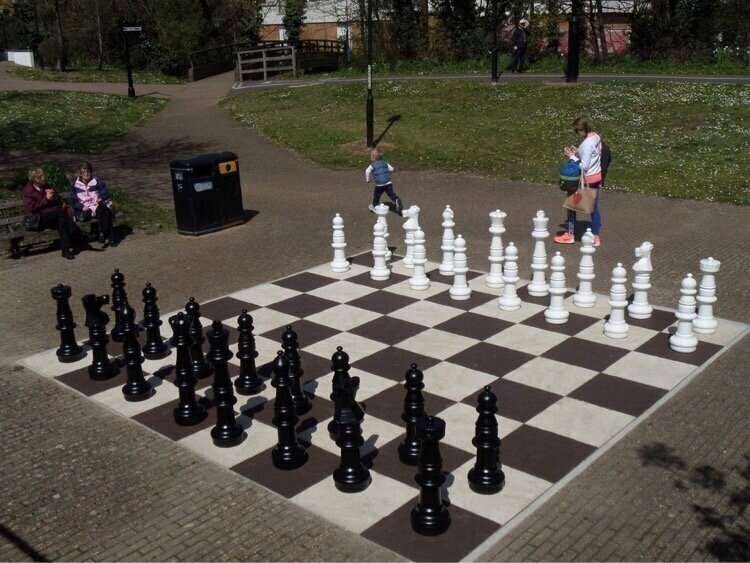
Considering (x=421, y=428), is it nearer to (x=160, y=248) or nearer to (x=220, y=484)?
(x=220, y=484)

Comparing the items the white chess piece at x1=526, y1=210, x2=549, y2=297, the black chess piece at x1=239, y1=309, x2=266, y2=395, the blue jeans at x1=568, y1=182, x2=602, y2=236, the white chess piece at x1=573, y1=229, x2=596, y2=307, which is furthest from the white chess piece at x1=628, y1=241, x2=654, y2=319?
the black chess piece at x1=239, y1=309, x2=266, y2=395

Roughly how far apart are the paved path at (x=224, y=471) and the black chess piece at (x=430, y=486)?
1.06ft

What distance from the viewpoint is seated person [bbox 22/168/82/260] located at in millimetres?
11469

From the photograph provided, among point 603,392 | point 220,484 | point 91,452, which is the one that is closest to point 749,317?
point 603,392

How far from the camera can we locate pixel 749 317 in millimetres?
8547

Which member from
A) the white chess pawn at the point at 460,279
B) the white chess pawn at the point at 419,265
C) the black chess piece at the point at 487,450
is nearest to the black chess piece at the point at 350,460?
the black chess piece at the point at 487,450

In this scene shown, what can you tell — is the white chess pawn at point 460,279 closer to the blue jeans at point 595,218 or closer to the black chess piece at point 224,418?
the blue jeans at point 595,218

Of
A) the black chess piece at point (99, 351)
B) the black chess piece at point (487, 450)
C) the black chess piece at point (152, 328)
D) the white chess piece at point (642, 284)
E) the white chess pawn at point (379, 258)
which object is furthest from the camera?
the white chess pawn at point (379, 258)

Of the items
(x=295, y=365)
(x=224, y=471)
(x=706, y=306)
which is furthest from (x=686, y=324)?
(x=224, y=471)

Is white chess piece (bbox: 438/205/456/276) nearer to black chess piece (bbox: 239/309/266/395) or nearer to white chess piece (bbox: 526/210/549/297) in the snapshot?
white chess piece (bbox: 526/210/549/297)

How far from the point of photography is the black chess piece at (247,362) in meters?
6.92

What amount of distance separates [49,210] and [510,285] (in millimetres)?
6501

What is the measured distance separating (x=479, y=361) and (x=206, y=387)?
236 cm

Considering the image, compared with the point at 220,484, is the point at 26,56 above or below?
above
